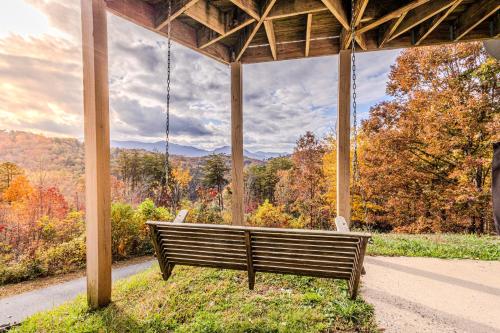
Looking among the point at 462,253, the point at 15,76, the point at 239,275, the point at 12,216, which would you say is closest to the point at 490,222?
the point at 462,253

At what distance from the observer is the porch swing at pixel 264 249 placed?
1.97 metres

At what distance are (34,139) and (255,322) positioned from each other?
12966 mm

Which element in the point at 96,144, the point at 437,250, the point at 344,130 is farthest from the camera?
the point at 437,250

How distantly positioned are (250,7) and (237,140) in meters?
1.85

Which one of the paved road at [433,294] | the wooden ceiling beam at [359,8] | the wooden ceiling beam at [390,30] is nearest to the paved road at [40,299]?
the paved road at [433,294]

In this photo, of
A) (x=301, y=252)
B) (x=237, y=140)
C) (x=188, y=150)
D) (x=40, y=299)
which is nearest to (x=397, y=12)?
(x=237, y=140)

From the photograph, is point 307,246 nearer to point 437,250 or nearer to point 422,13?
point 422,13

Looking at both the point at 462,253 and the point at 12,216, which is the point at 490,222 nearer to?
the point at 462,253

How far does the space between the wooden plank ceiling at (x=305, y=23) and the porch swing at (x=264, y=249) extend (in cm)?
243

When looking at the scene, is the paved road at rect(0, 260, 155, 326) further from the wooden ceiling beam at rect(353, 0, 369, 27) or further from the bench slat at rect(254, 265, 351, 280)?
the wooden ceiling beam at rect(353, 0, 369, 27)

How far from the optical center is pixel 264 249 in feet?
7.20

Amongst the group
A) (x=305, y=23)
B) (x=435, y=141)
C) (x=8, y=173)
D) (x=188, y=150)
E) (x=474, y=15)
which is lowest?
(x=8, y=173)

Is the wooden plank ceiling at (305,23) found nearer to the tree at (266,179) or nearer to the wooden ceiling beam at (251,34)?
the wooden ceiling beam at (251,34)

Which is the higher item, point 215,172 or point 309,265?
point 215,172
